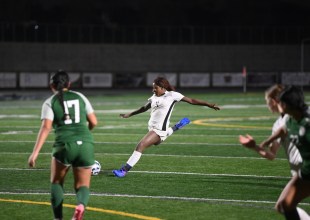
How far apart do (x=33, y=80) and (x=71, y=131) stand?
48.9 metres

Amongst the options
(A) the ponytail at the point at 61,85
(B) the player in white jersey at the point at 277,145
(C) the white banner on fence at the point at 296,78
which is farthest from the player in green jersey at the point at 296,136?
(C) the white banner on fence at the point at 296,78

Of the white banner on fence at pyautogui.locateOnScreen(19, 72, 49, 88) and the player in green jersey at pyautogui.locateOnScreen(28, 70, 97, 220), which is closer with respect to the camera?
the player in green jersey at pyautogui.locateOnScreen(28, 70, 97, 220)

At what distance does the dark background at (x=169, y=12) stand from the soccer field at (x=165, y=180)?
39468 millimetres

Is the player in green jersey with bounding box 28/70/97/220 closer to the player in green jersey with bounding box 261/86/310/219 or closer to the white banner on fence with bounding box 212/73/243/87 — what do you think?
the player in green jersey with bounding box 261/86/310/219

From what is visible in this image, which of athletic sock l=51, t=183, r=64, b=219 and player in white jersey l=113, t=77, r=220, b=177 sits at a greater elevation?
player in white jersey l=113, t=77, r=220, b=177

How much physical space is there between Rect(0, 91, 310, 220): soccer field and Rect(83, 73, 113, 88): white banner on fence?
113ft

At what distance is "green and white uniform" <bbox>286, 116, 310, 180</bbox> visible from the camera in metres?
7.81

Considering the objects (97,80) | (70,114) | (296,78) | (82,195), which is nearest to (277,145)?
(82,195)

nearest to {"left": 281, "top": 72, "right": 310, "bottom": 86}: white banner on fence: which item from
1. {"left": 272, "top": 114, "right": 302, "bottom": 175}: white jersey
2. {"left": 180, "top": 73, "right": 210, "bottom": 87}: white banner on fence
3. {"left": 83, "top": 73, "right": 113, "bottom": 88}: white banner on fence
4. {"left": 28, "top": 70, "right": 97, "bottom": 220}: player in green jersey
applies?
{"left": 180, "top": 73, "right": 210, "bottom": 87}: white banner on fence

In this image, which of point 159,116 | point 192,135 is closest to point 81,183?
point 159,116

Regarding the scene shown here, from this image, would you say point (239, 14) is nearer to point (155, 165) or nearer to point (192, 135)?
point (192, 135)

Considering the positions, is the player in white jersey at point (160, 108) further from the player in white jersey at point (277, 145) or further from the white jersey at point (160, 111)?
the player in white jersey at point (277, 145)

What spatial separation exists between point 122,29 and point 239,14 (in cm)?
1171

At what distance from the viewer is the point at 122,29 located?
62.9m
